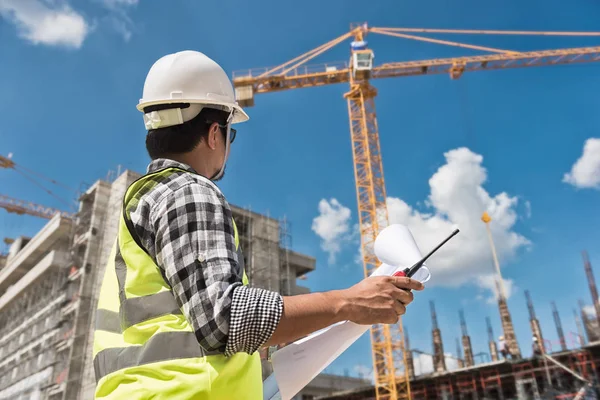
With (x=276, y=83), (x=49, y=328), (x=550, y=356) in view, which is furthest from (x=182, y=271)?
(x=276, y=83)

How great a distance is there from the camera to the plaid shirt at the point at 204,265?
1.07m

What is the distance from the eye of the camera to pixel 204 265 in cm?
110

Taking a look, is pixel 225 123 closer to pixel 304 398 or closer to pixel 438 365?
pixel 438 365

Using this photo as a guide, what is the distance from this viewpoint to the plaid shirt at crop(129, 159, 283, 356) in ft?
3.50

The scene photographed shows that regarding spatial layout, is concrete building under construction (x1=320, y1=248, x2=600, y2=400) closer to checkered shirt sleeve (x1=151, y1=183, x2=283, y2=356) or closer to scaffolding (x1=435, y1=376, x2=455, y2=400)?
scaffolding (x1=435, y1=376, x2=455, y2=400)

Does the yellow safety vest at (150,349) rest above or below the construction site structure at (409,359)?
below

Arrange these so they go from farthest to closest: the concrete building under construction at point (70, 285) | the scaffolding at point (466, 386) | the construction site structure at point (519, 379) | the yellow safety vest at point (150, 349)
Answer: the concrete building under construction at point (70, 285) → the scaffolding at point (466, 386) → the construction site structure at point (519, 379) → the yellow safety vest at point (150, 349)

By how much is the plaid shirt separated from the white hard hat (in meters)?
0.26

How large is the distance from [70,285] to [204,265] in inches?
1125

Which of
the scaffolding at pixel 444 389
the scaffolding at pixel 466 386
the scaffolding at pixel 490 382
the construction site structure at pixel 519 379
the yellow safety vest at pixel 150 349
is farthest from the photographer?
the scaffolding at pixel 444 389

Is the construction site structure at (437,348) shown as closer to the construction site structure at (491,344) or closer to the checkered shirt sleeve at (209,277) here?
the construction site structure at (491,344)

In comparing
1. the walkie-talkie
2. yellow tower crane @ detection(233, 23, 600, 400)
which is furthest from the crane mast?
the walkie-talkie

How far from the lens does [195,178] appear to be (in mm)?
1247

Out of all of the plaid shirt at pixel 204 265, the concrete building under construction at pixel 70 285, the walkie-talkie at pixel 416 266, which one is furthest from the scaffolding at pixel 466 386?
the plaid shirt at pixel 204 265
